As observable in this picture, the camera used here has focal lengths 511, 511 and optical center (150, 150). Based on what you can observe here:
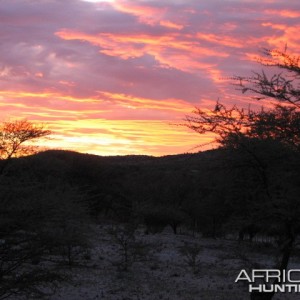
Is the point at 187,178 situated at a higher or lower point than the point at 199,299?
higher

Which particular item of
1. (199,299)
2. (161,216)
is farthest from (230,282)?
(161,216)

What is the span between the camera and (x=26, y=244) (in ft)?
31.5

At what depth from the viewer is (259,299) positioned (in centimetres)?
1250

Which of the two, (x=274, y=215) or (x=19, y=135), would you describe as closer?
(x=274, y=215)

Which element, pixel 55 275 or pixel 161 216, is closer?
pixel 55 275

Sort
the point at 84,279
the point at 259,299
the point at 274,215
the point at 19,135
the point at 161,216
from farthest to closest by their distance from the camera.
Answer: the point at 161,216 → the point at 19,135 → the point at 84,279 → the point at 259,299 → the point at 274,215

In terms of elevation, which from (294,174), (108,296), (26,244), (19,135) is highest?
(19,135)

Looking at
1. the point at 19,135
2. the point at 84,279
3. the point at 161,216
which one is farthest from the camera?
the point at 161,216

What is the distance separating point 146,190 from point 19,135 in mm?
32854

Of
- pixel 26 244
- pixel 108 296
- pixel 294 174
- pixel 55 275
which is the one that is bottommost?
pixel 108 296

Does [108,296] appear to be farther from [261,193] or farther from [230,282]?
[261,193]

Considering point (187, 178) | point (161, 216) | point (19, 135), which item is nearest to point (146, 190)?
point (187, 178)

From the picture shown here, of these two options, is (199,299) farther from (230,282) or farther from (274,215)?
(274,215)

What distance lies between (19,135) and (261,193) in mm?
27192
